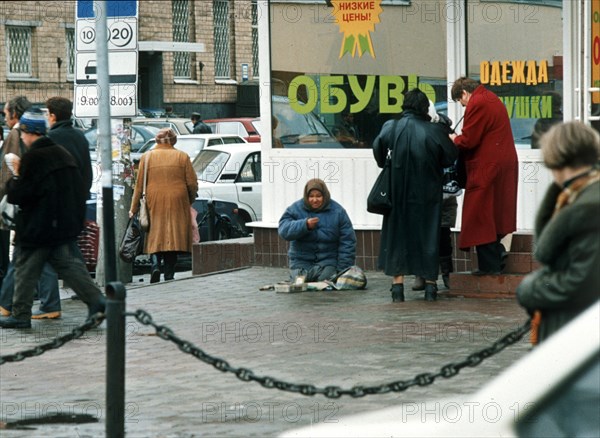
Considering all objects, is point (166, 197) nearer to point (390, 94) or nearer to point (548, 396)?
point (390, 94)

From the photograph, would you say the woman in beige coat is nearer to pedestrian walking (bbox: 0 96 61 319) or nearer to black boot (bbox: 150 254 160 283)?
black boot (bbox: 150 254 160 283)

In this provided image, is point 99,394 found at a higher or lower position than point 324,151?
lower

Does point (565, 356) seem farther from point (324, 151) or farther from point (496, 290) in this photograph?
point (324, 151)

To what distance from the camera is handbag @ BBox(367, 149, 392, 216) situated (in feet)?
37.6

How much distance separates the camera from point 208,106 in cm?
4762

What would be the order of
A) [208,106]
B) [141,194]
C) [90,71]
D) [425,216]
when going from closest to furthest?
[425,216] → [90,71] → [141,194] → [208,106]

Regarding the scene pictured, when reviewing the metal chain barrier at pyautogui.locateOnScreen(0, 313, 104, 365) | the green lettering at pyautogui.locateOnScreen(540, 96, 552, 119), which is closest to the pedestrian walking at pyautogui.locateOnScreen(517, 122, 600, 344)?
the metal chain barrier at pyautogui.locateOnScreen(0, 313, 104, 365)

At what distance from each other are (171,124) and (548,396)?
28214mm

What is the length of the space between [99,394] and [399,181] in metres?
4.08

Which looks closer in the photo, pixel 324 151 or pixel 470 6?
pixel 470 6

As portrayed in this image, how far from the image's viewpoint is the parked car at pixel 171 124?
30.5 meters

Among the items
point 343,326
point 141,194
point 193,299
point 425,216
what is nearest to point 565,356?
point 343,326

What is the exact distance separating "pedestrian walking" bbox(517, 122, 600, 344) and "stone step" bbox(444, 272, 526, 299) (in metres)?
6.00

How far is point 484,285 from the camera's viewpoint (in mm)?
11664
